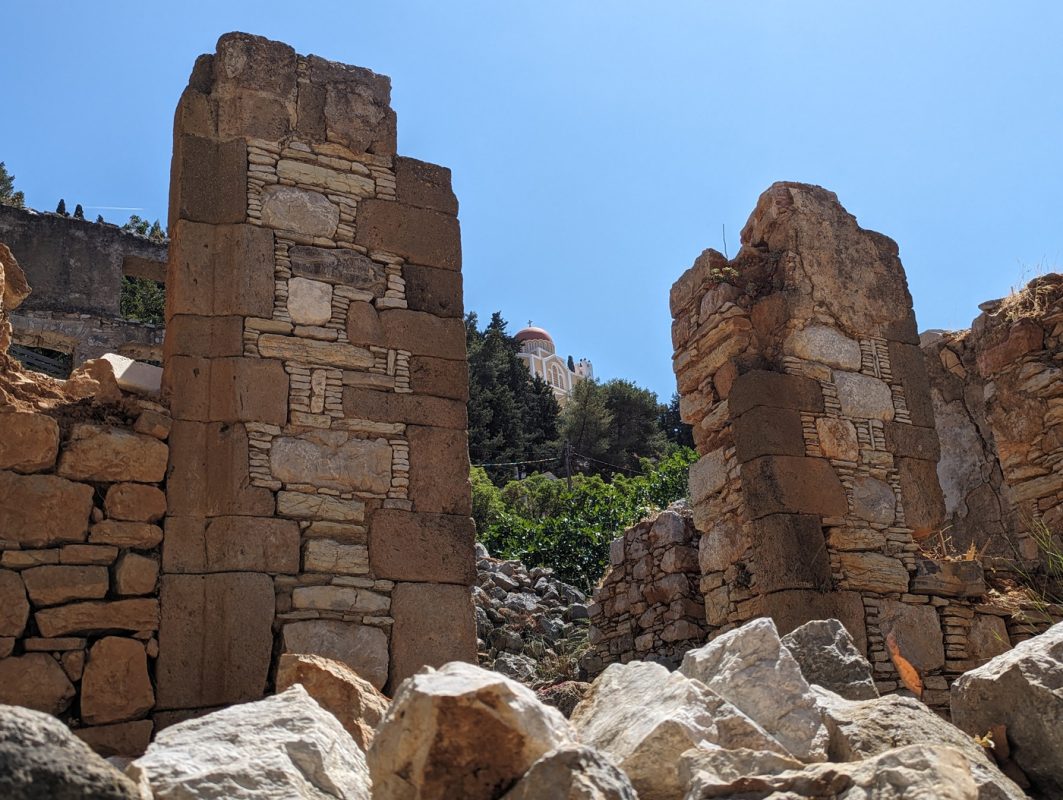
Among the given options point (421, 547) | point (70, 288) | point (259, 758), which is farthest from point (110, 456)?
point (70, 288)

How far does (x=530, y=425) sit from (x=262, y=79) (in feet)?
88.4

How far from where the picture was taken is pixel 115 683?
208 inches

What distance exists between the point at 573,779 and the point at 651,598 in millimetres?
7716

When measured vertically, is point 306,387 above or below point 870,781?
above

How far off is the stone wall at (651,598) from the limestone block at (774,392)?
2047mm

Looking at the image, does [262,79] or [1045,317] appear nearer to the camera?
[262,79]

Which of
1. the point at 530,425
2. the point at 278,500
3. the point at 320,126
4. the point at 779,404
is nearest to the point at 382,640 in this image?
the point at 278,500

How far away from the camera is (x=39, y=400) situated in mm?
5707

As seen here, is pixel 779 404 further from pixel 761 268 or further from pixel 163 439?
pixel 163 439

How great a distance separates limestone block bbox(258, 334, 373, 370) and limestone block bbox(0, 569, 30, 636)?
5.70ft

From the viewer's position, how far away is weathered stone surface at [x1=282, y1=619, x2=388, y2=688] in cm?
568

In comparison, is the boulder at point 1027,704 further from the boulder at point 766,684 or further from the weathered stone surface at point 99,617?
the weathered stone surface at point 99,617

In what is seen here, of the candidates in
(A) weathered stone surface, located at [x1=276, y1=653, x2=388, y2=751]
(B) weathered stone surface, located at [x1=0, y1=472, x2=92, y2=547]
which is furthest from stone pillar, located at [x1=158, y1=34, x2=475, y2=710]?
(A) weathered stone surface, located at [x1=276, y1=653, x2=388, y2=751]

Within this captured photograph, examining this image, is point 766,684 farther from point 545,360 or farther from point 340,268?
point 545,360
